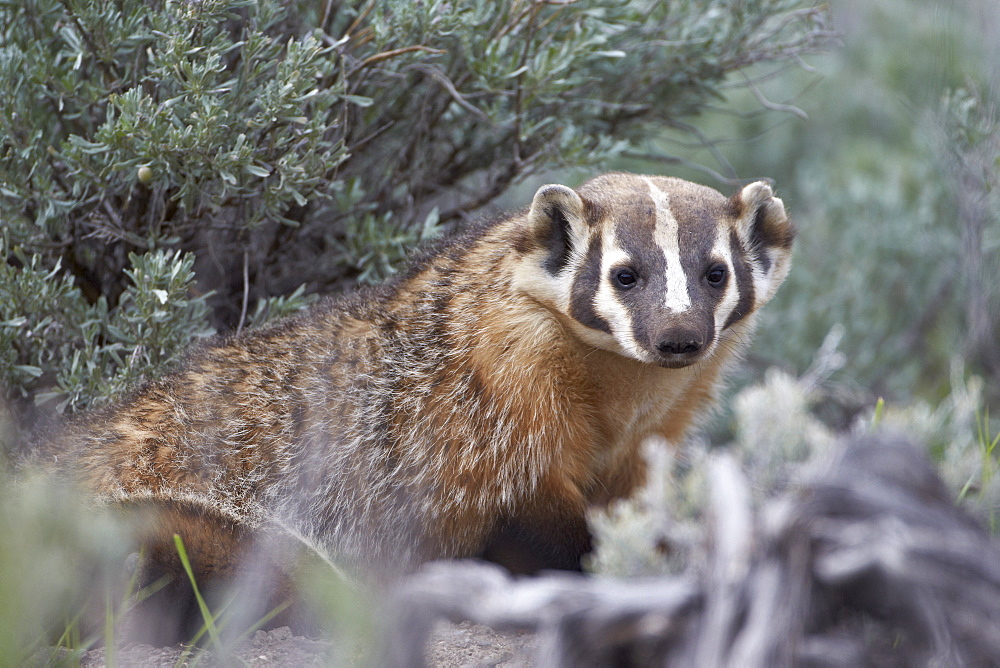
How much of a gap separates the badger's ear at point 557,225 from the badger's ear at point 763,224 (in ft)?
1.68

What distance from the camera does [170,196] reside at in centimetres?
363

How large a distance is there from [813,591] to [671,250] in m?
1.34

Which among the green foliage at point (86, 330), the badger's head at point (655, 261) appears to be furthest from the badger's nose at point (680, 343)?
the green foliage at point (86, 330)

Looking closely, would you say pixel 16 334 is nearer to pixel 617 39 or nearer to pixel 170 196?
pixel 170 196

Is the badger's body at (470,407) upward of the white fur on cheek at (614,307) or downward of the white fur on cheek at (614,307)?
downward

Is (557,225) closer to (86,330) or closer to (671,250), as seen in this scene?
(671,250)

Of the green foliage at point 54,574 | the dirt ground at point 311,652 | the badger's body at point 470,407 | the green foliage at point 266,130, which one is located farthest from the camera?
the green foliage at point 266,130

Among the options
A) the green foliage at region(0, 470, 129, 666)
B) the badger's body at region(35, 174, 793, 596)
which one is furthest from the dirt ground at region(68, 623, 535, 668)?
the badger's body at region(35, 174, 793, 596)

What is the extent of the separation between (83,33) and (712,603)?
282 centimetres

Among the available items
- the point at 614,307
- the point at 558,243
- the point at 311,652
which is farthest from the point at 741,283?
the point at 311,652

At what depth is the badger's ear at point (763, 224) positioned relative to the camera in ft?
10.1

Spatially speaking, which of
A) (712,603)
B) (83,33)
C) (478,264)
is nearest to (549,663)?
(712,603)

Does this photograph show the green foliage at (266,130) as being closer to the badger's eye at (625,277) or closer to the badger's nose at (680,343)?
the badger's eye at (625,277)

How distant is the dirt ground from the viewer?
251 cm
